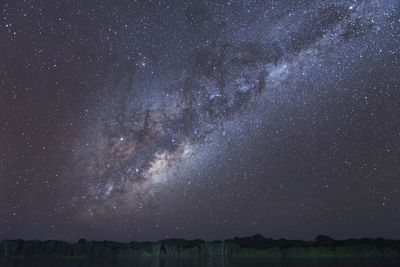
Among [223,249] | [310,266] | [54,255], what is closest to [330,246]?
[223,249]

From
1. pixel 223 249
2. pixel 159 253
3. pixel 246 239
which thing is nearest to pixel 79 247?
pixel 159 253

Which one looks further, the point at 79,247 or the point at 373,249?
the point at 79,247

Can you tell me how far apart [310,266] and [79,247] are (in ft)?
330

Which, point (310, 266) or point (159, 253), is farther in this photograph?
point (159, 253)

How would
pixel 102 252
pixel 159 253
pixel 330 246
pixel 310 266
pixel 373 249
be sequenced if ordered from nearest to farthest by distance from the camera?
pixel 310 266
pixel 373 249
pixel 330 246
pixel 159 253
pixel 102 252

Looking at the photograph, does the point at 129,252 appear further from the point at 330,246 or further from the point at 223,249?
the point at 330,246

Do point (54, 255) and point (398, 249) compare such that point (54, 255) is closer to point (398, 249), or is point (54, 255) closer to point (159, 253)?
point (159, 253)

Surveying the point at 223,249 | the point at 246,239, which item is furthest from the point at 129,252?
the point at 246,239

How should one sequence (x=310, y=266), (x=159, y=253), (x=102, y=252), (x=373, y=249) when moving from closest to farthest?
(x=310, y=266)
(x=373, y=249)
(x=159, y=253)
(x=102, y=252)

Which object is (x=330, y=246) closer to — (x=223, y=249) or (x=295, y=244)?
(x=295, y=244)

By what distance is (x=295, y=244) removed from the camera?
5300 inches

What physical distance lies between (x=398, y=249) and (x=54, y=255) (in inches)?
4229

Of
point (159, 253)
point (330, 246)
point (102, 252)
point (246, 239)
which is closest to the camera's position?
point (330, 246)

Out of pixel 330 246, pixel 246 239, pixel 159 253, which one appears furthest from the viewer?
pixel 246 239
